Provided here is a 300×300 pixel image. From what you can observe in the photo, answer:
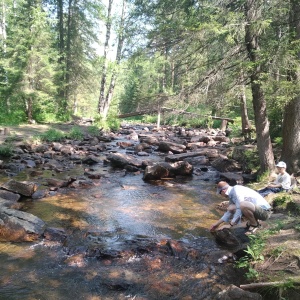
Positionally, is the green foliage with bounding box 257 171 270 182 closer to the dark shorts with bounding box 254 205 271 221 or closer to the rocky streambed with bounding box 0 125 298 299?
the rocky streambed with bounding box 0 125 298 299

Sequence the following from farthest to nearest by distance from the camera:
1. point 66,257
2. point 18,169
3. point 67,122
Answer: point 67,122 → point 18,169 → point 66,257

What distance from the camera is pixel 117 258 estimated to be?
5.68 metres

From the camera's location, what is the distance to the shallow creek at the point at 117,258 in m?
4.69

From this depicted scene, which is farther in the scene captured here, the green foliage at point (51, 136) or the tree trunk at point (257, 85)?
the green foliage at point (51, 136)

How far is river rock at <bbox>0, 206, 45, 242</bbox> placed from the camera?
20.3 ft

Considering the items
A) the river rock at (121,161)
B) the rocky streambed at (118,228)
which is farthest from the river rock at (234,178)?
the river rock at (121,161)

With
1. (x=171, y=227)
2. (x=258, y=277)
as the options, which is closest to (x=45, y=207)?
(x=171, y=227)

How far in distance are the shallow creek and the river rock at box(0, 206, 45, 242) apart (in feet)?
0.70

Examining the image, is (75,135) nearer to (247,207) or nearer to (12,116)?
(12,116)

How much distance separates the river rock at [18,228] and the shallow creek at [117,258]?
0.70 feet

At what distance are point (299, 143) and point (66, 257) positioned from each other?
8.03m

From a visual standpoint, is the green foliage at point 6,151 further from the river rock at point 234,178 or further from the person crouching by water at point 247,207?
the person crouching by water at point 247,207

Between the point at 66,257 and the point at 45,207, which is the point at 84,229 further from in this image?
the point at 45,207

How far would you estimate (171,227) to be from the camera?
7.27 meters
